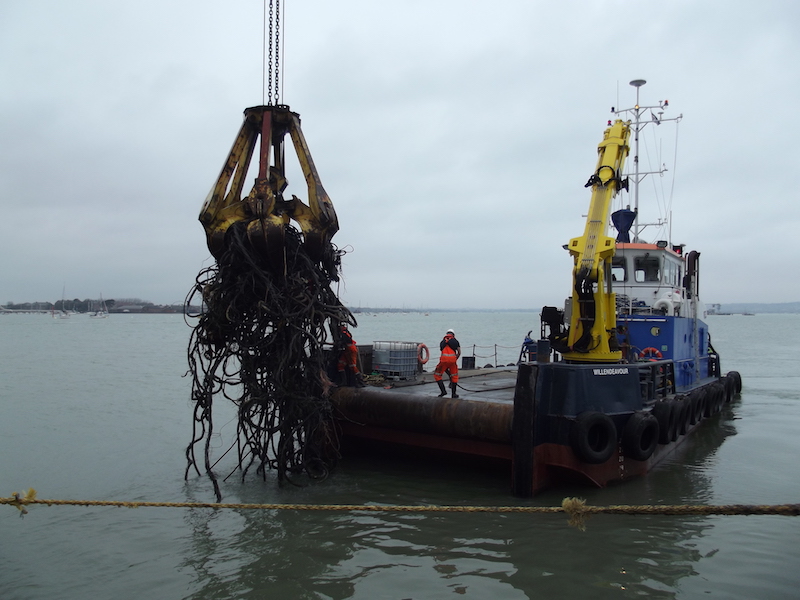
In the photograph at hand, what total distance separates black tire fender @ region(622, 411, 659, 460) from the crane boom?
4.07 feet

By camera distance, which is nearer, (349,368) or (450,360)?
(450,360)

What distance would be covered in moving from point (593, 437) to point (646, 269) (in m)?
6.58

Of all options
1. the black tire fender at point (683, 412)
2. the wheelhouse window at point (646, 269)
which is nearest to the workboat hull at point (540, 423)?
the black tire fender at point (683, 412)

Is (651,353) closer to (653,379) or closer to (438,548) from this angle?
(653,379)

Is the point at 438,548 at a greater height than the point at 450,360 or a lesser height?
lesser

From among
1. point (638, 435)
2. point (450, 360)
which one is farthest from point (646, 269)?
point (450, 360)

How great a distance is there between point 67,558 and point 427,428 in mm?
4837

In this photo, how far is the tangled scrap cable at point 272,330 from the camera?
8.32 meters

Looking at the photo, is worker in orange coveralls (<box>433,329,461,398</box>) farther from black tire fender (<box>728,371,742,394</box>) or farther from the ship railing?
black tire fender (<box>728,371,742,394</box>)

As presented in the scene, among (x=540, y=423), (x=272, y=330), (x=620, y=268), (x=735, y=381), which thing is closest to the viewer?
(x=540, y=423)

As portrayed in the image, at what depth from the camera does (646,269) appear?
13.6 m

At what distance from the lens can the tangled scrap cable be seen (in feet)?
27.3

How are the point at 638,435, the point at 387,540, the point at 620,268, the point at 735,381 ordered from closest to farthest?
the point at 387,540 < the point at 638,435 < the point at 620,268 < the point at 735,381

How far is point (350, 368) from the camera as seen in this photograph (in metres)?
10.6
